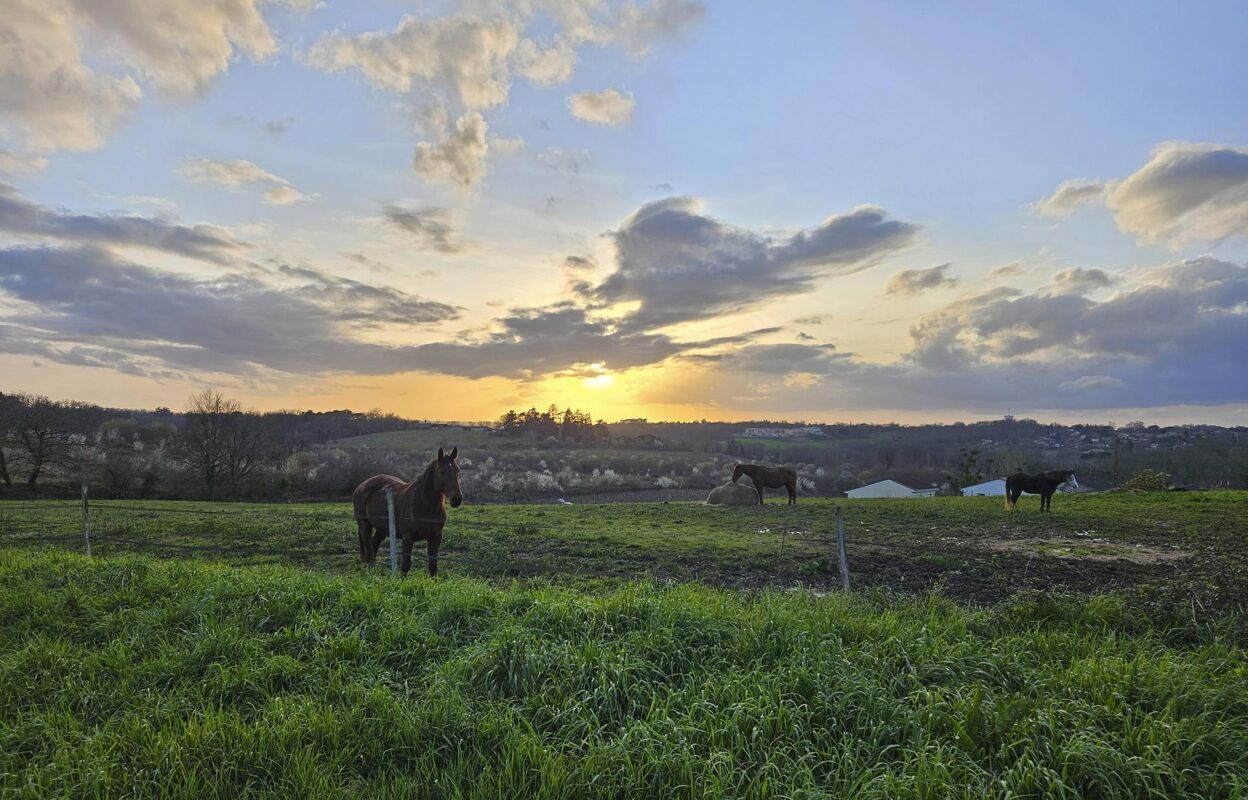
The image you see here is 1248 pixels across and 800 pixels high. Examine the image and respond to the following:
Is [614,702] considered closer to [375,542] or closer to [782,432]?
[375,542]

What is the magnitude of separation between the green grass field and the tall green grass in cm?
2

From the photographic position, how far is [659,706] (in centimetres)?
407

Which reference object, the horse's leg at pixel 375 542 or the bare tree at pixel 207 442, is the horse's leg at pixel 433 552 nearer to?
the horse's leg at pixel 375 542

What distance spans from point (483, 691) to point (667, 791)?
1655 millimetres

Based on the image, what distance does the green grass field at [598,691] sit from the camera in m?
3.34

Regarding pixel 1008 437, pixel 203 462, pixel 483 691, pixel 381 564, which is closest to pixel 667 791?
pixel 483 691

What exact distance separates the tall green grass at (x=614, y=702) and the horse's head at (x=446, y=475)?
3.72 m

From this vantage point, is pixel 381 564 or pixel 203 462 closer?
pixel 381 564

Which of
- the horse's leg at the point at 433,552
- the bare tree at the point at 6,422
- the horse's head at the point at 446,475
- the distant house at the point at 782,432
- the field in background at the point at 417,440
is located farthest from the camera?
the distant house at the point at 782,432

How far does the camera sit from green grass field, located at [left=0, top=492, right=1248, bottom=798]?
3344mm

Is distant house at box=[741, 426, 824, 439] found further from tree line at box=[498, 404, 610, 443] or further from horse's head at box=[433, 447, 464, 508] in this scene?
horse's head at box=[433, 447, 464, 508]

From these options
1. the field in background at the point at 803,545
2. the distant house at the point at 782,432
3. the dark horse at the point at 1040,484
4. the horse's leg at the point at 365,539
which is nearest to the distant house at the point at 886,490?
the distant house at the point at 782,432

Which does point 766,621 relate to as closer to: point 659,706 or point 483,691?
point 659,706

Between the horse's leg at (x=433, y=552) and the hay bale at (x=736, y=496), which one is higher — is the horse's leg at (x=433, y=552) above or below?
above
